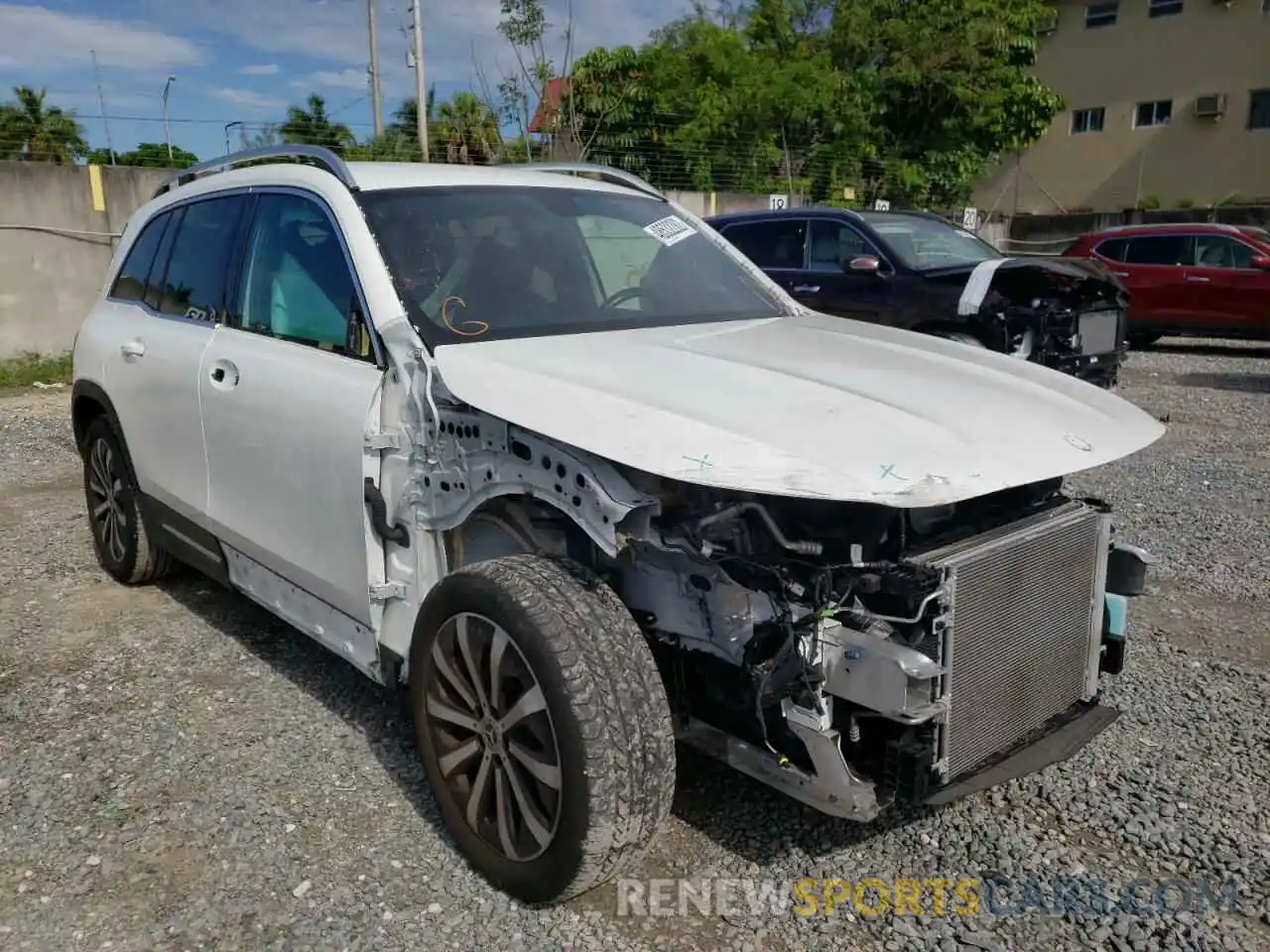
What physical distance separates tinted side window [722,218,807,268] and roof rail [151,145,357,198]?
6.50m

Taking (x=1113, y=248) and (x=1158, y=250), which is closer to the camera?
(x=1158, y=250)

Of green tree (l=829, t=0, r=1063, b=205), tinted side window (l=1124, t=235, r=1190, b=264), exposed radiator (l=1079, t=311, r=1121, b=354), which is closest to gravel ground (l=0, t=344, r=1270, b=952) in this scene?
exposed radiator (l=1079, t=311, r=1121, b=354)

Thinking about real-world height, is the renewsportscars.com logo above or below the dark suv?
below

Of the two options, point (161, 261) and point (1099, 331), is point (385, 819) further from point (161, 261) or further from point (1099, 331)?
point (1099, 331)

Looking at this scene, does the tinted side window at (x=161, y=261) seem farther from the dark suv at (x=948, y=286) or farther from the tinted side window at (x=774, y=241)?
the tinted side window at (x=774, y=241)

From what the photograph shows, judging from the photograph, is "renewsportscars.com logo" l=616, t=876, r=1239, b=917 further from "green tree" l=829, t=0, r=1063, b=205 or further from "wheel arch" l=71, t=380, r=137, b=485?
"green tree" l=829, t=0, r=1063, b=205

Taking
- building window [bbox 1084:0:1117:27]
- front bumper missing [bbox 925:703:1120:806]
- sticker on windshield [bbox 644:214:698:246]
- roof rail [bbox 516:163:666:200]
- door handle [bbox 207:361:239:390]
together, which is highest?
building window [bbox 1084:0:1117:27]

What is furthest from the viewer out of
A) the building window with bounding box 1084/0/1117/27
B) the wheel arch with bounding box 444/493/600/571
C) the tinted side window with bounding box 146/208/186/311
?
the building window with bounding box 1084/0/1117/27

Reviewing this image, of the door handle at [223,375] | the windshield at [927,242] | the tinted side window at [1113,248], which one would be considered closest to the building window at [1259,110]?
the tinted side window at [1113,248]

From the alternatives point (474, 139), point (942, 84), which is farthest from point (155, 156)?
point (942, 84)

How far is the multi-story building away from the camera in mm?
28156

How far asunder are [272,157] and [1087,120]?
32.7 meters

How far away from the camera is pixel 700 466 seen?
7.52 ft

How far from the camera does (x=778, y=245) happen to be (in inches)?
422
